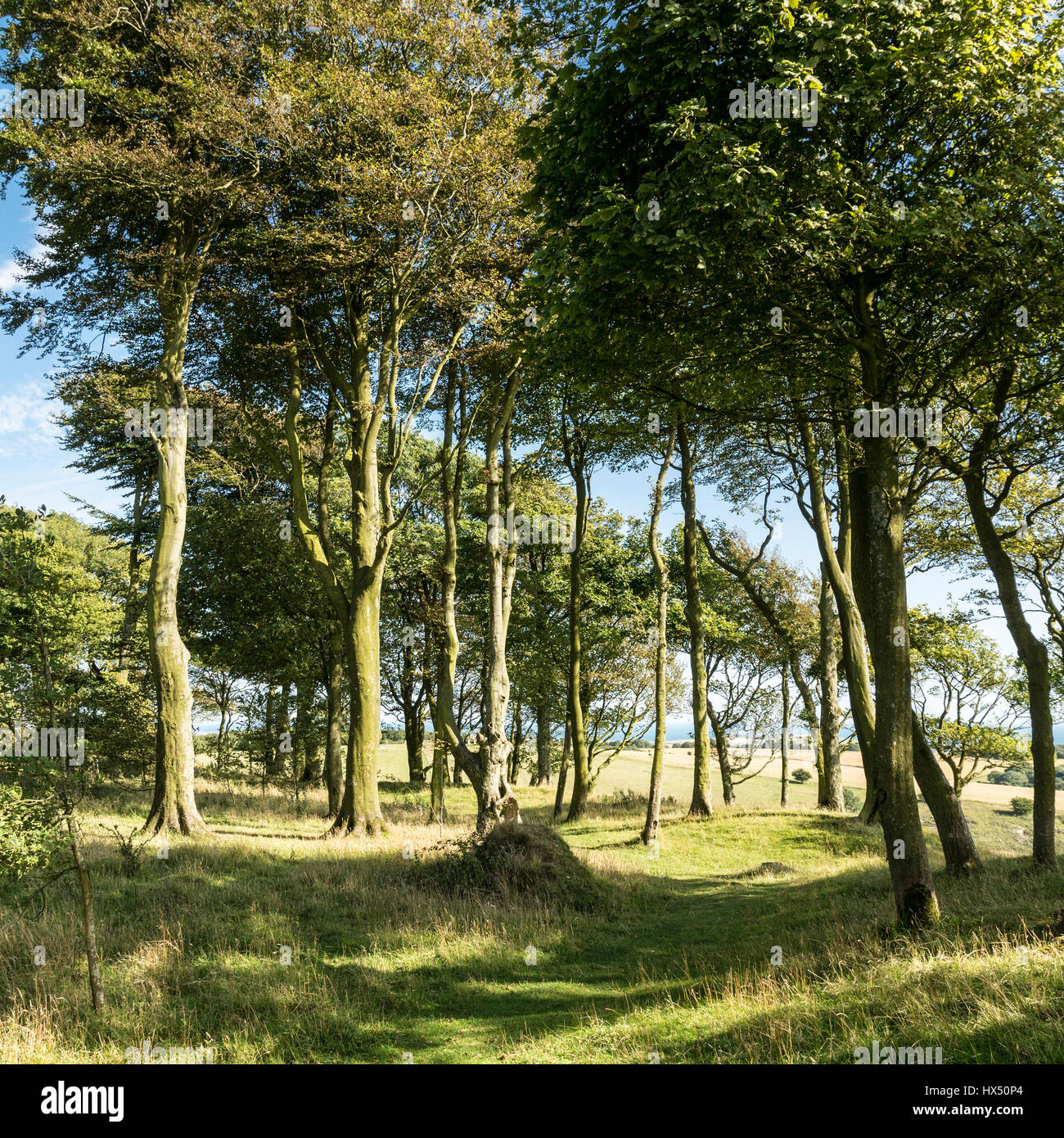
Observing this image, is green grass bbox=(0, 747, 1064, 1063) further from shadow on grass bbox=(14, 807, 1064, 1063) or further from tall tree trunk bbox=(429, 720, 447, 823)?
tall tree trunk bbox=(429, 720, 447, 823)

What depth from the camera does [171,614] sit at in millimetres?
16422

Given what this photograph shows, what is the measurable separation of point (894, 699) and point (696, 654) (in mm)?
14738

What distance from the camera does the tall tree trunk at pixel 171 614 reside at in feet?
51.9

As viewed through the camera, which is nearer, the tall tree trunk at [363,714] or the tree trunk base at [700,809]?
the tall tree trunk at [363,714]

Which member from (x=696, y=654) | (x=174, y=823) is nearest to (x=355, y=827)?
(x=174, y=823)

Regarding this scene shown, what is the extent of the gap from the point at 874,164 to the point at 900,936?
9003mm

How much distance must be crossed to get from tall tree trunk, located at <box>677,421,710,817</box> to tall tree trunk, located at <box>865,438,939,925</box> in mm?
13708

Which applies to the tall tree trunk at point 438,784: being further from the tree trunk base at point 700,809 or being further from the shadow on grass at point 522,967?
the tree trunk base at point 700,809

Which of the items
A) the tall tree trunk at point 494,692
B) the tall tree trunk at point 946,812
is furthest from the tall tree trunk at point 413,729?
the tall tree trunk at point 946,812

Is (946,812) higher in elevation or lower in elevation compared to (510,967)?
higher

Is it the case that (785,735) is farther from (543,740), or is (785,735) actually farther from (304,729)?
(304,729)

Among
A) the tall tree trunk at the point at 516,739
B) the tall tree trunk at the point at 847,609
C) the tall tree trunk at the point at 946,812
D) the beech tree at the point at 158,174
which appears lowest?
the tall tree trunk at the point at 516,739

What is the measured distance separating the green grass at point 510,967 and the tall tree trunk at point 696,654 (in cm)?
835

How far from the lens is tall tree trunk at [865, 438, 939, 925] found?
8234mm
